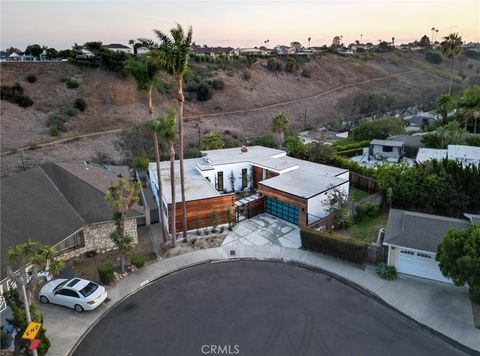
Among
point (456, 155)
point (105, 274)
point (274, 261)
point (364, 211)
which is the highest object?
point (456, 155)

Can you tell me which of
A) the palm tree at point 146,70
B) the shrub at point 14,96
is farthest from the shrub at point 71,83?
the palm tree at point 146,70

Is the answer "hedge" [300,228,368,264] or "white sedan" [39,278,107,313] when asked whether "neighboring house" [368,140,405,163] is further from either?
"white sedan" [39,278,107,313]

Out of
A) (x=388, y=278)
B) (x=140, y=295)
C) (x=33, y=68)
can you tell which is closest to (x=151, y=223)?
(x=140, y=295)

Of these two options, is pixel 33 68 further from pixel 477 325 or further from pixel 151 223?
pixel 477 325

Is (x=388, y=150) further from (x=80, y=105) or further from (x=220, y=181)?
(x=80, y=105)

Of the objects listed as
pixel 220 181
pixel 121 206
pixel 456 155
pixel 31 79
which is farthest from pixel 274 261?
pixel 31 79

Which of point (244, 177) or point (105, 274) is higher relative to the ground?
point (244, 177)

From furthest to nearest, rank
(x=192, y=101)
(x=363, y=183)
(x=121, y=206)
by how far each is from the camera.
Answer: (x=192, y=101)
(x=363, y=183)
(x=121, y=206)
